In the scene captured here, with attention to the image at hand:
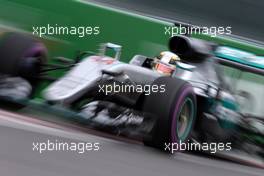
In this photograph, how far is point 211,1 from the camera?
31.5 feet

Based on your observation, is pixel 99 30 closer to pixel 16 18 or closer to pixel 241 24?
pixel 16 18

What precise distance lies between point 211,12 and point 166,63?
2073mm

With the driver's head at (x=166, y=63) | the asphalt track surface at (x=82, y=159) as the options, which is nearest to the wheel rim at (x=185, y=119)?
the asphalt track surface at (x=82, y=159)

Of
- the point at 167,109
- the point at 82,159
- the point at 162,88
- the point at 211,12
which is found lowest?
the point at 82,159

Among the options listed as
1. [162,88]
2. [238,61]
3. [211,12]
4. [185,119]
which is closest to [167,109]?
[162,88]

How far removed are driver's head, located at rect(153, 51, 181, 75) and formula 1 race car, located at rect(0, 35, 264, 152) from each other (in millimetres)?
11

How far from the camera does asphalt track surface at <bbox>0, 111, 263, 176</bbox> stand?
210 inches

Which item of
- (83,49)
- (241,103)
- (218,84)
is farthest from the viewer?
(83,49)

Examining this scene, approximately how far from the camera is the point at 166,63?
780 centimetres

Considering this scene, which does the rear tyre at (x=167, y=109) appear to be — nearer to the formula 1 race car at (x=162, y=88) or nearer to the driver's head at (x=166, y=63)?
the formula 1 race car at (x=162, y=88)

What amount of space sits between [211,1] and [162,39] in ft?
2.92

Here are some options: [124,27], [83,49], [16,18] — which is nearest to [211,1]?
[124,27]

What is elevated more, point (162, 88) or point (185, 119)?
point (162, 88)

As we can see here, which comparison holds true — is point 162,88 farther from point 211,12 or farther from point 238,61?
point 211,12
